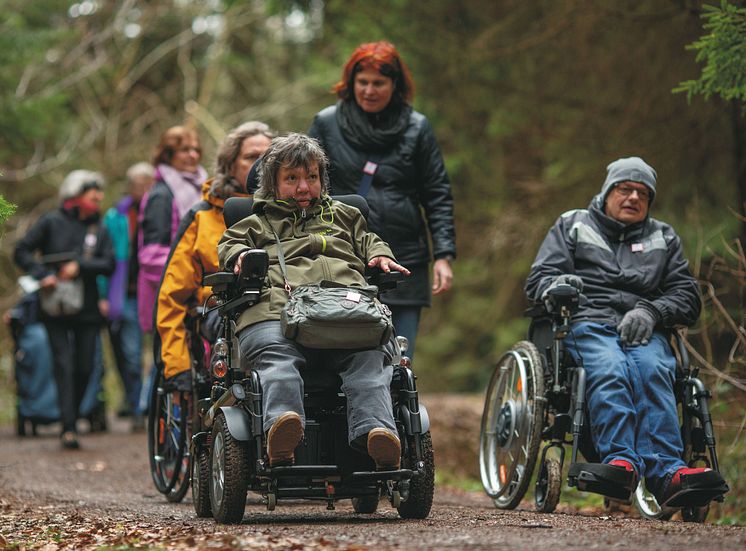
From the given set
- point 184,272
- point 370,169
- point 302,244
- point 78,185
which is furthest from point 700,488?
point 78,185

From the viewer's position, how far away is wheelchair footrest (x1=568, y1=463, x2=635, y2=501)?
5926 mm

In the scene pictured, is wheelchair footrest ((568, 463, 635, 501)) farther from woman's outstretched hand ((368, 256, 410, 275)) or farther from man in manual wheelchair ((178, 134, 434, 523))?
woman's outstretched hand ((368, 256, 410, 275))

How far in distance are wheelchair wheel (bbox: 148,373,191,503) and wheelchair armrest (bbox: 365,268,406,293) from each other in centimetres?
168

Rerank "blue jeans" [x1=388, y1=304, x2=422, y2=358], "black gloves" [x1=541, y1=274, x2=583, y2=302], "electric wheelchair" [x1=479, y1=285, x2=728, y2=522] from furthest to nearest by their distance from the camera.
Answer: "blue jeans" [x1=388, y1=304, x2=422, y2=358]
"black gloves" [x1=541, y1=274, x2=583, y2=302]
"electric wheelchair" [x1=479, y1=285, x2=728, y2=522]

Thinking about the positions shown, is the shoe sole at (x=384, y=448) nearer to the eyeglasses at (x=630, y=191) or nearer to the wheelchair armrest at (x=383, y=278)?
the wheelchair armrest at (x=383, y=278)

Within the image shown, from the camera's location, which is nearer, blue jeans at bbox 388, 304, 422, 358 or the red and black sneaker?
the red and black sneaker

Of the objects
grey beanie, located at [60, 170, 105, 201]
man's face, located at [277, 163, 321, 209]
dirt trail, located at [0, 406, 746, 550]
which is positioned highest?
grey beanie, located at [60, 170, 105, 201]

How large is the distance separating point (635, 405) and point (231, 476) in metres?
2.11

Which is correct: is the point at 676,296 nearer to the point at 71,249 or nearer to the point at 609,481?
the point at 609,481

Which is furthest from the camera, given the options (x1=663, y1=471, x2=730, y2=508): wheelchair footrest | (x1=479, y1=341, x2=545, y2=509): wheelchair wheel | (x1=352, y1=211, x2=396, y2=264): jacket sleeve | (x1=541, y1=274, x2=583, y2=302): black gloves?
(x1=479, y1=341, x2=545, y2=509): wheelchair wheel

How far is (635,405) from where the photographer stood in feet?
20.8

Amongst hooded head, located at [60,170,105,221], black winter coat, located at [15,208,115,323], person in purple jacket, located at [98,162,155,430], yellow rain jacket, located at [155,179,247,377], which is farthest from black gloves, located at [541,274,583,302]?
person in purple jacket, located at [98,162,155,430]

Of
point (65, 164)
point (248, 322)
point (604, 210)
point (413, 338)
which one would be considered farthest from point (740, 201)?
point (65, 164)

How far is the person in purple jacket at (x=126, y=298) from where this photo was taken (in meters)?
12.3
